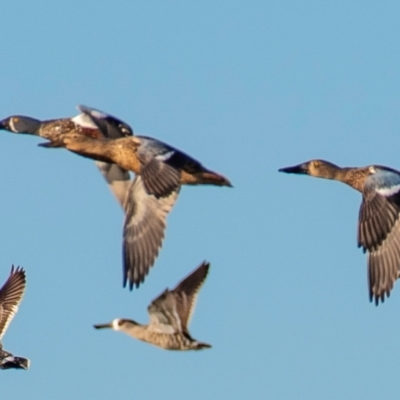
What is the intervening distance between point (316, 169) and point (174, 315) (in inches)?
204

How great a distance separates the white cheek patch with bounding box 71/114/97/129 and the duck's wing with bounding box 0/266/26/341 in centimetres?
287

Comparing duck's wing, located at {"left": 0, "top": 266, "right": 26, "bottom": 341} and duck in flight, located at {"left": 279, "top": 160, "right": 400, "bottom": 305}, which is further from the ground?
duck in flight, located at {"left": 279, "top": 160, "right": 400, "bottom": 305}

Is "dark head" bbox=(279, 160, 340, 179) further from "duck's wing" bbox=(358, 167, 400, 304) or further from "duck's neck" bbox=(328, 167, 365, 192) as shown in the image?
"duck's wing" bbox=(358, 167, 400, 304)

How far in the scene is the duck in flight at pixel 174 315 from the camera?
23.0 m

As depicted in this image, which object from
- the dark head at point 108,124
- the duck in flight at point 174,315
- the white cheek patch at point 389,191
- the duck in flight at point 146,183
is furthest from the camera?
the dark head at point 108,124

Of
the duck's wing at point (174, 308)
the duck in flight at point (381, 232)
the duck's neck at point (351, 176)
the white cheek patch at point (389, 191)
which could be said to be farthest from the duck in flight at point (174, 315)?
the duck's neck at point (351, 176)

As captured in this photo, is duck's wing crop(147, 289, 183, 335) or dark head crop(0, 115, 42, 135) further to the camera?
dark head crop(0, 115, 42, 135)

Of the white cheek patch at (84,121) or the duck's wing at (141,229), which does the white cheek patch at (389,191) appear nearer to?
the duck's wing at (141,229)

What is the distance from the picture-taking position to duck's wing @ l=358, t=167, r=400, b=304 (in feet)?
80.3

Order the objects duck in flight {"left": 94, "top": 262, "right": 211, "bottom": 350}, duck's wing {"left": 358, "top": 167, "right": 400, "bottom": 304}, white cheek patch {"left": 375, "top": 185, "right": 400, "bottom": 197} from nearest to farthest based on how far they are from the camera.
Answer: duck in flight {"left": 94, "top": 262, "right": 211, "bottom": 350}
duck's wing {"left": 358, "top": 167, "right": 400, "bottom": 304}
white cheek patch {"left": 375, "top": 185, "right": 400, "bottom": 197}

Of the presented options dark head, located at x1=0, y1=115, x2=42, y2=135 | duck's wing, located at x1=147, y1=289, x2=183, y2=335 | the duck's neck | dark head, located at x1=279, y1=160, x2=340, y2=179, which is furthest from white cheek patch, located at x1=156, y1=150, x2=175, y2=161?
dark head, located at x1=0, y1=115, x2=42, y2=135

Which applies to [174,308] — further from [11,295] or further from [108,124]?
[11,295]

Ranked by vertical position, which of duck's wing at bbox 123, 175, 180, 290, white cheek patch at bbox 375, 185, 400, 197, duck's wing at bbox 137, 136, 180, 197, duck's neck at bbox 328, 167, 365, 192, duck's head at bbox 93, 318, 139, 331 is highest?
→ duck's neck at bbox 328, 167, 365, 192

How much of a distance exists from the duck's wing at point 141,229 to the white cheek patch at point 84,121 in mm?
1943
